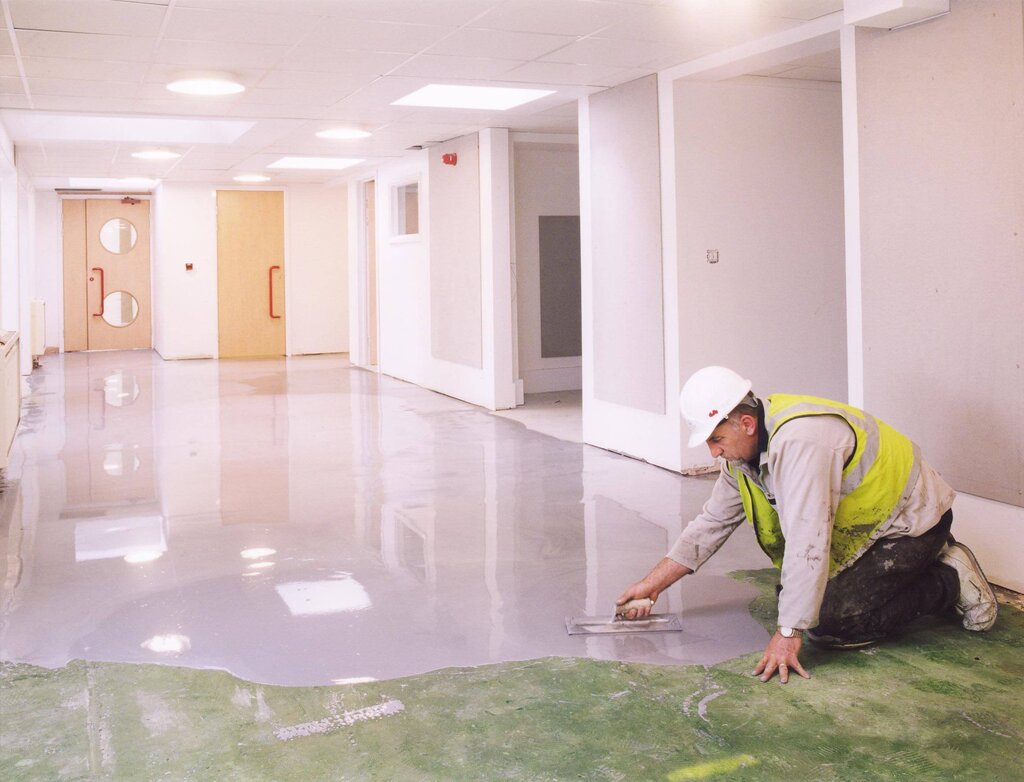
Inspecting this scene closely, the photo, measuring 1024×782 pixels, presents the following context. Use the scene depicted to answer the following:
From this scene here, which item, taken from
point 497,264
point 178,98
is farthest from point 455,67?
point 497,264

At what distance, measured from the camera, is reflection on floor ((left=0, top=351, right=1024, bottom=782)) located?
2.77 metres

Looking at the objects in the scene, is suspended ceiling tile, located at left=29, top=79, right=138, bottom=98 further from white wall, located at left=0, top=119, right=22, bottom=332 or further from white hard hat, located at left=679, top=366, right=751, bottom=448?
white hard hat, located at left=679, top=366, right=751, bottom=448

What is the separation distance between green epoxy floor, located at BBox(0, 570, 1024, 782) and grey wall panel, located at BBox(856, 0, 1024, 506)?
41.8 inches

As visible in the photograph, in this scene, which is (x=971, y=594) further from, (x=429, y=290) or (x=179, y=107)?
(x=429, y=290)

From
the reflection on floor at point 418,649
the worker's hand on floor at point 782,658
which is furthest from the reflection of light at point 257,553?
the worker's hand on floor at point 782,658

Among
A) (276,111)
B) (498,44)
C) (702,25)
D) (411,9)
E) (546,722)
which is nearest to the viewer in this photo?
(546,722)

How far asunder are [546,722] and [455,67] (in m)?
4.41

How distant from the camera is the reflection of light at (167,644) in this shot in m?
3.59

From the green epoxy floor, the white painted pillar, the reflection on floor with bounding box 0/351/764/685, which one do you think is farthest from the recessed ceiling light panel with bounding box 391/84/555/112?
the green epoxy floor

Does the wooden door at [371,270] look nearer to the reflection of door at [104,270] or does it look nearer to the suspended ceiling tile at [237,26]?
the reflection of door at [104,270]

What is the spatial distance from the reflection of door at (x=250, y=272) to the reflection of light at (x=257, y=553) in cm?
1073

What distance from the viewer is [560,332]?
35.0 ft

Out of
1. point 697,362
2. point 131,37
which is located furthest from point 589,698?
point 131,37

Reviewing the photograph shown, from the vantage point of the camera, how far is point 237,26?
17.1ft
